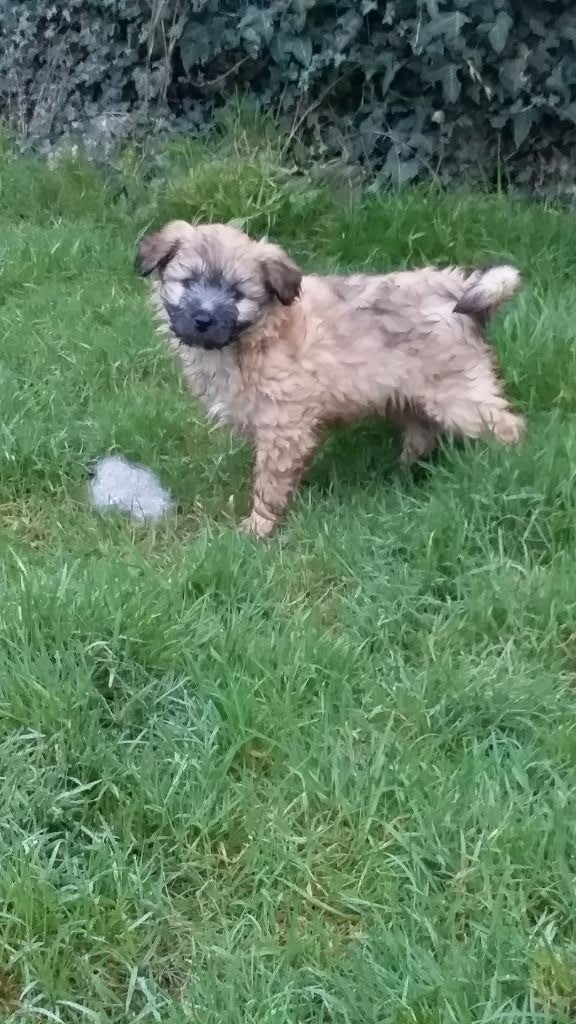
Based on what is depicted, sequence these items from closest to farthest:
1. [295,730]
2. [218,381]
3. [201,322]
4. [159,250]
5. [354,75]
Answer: [295,730] → [201,322] → [159,250] → [218,381] → [354,75]

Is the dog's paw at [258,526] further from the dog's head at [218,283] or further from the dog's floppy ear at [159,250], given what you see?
the dog's floppy ear at [159,250]

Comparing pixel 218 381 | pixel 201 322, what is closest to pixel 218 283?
pixel 201 322

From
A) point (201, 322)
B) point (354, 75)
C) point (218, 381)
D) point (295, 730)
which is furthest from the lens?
point (354, 75)

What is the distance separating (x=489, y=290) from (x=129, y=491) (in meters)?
1.32

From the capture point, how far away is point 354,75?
595 cm

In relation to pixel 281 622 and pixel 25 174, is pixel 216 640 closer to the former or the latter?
pixel 281 622

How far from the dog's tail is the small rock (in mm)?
1141

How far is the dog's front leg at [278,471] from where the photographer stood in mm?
3623

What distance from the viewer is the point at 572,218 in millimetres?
5500

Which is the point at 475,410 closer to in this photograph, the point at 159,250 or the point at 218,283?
the point at 218,283

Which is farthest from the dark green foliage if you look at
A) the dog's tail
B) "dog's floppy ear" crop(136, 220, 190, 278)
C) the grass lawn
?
"dog's floppy ear" crop(136, 220, 190, 278)

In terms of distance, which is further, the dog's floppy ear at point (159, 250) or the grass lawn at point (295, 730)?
the dog's floppy ear at point (159, 250)

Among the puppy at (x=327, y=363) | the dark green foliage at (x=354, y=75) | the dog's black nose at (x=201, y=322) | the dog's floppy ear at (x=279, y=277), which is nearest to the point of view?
the dog's black nose at (x=201, y=322)

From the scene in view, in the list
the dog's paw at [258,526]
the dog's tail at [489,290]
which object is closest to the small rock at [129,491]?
the dog's paw at [258,526]
